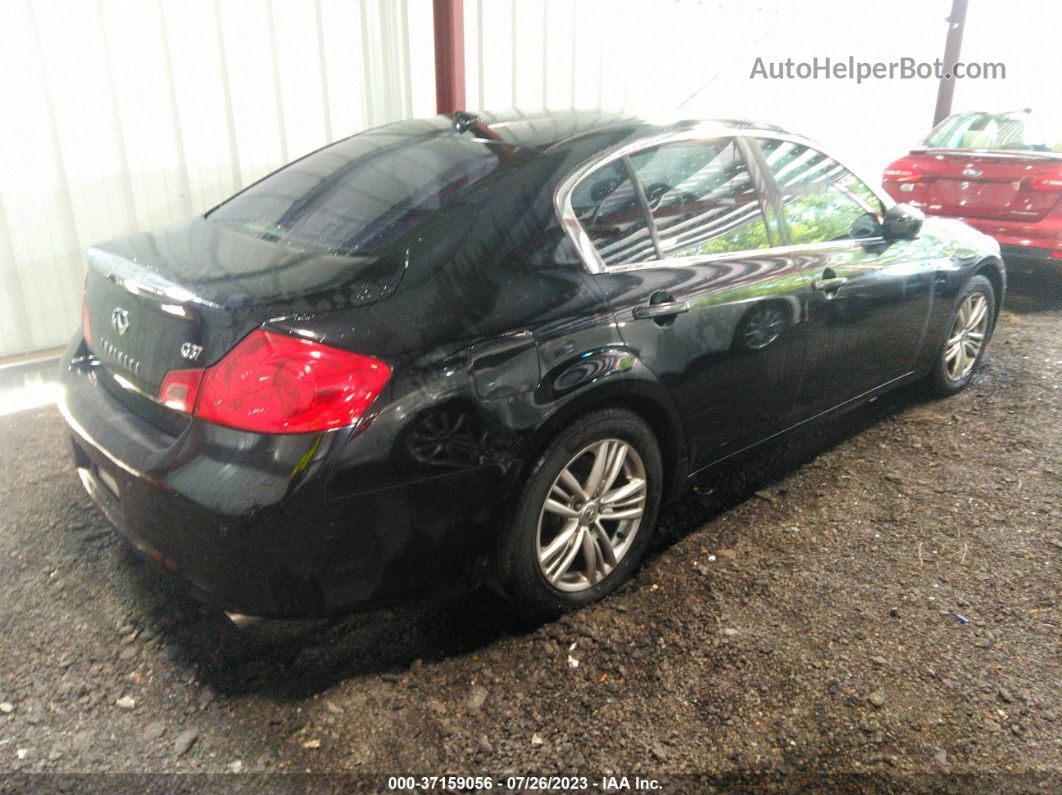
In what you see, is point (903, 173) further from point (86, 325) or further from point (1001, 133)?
point (86, 325)

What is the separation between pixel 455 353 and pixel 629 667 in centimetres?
108

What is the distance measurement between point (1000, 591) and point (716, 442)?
1.08 m

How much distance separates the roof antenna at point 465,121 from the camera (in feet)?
9.71

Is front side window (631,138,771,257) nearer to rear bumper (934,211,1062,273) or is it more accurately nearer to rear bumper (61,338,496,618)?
rear bumper (61,338,496,618)

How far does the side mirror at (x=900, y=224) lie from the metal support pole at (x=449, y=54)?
10.3ft

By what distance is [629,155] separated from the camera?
109 inches

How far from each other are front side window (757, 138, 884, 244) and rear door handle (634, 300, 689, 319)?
2.56 ft

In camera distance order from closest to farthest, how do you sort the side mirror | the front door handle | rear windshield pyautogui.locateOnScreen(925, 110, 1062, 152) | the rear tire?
1. the front door handle
2. the side mirror
3. the rear tire
4. rear windshield pyautogui.locateOnScreen(925, 110, 1062, 152)

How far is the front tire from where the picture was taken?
8.01ft

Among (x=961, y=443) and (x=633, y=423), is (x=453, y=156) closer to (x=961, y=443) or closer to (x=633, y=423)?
(x=633, y=423)

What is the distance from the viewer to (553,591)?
103 inches

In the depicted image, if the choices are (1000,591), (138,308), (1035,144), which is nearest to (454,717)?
(138,308)

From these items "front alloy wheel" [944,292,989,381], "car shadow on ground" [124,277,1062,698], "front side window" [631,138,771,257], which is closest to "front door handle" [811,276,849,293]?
"front side window" [631,138,771,257]

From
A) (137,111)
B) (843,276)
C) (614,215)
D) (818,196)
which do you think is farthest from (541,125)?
(137,111)
